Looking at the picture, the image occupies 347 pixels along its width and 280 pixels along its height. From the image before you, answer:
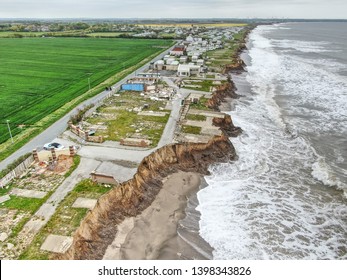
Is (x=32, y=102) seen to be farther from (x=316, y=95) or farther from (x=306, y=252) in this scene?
(x=316, y=95)

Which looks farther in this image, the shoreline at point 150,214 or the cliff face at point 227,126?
the cliff face at point 227,126

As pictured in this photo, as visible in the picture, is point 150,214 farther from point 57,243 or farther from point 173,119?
point 173,119

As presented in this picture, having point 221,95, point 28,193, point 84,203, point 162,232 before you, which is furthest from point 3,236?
point 221,95

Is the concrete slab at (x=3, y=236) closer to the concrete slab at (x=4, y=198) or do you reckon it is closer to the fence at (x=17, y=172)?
the concrete slab at (x=4, y=198)

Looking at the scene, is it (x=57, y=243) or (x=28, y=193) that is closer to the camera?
(x=57, y=243)

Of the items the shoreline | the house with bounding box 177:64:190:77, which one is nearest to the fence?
the shoreline

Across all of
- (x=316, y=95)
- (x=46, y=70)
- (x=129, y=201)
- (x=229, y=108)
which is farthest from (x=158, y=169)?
(x=46, y=70)

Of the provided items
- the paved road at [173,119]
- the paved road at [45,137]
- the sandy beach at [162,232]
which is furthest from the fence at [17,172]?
the paved road at [173,119]
